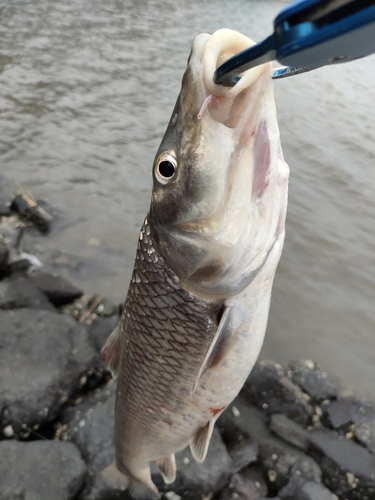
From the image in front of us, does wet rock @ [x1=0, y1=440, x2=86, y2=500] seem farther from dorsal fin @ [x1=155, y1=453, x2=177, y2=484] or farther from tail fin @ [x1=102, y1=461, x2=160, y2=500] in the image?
dorsal fin @ [x1=155, y1=453, x2=177, y2=484]

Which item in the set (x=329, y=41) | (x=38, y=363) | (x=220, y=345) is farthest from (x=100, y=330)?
(x=329, y=41)

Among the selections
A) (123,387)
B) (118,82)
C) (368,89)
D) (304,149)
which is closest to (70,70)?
(118,82)

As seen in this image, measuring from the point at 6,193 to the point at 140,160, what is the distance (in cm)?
237

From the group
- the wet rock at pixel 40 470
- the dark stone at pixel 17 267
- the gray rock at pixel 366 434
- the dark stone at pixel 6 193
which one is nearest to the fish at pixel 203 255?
the wet rock at pixel 40 470

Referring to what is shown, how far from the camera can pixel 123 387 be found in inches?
89.6

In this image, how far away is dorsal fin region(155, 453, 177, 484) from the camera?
102 inches

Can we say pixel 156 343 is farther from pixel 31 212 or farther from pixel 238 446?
pixel 31 212

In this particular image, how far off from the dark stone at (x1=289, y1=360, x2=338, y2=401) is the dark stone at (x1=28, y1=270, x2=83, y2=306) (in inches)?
98.6

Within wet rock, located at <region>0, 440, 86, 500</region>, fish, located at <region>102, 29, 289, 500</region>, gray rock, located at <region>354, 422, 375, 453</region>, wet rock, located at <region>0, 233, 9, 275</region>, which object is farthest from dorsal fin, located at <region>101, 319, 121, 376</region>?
wet rock, located at <region>0, 233, 9, 275</region>

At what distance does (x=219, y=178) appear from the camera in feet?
4.48

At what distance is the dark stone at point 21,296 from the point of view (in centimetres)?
389

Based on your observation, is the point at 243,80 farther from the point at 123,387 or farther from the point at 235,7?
the point at 235,7

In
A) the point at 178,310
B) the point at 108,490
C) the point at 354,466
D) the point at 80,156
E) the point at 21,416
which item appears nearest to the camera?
the point at 178,310

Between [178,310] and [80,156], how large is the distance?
19.1ft
